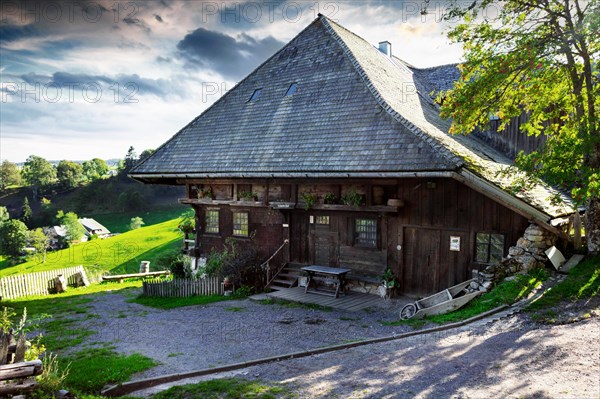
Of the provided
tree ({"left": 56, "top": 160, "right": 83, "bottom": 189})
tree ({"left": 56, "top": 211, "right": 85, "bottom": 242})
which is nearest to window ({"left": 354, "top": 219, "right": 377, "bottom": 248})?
tree ({"left": 56, "top": 211, "right": 85, "bottom": 242})

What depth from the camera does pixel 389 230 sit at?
13141 mm

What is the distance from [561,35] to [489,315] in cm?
696

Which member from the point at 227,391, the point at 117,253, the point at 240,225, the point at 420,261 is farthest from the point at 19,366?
the point at 117,253

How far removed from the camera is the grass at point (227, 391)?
6.03 m

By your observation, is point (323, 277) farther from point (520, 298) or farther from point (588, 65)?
point (588, 65)

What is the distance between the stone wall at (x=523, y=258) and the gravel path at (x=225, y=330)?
2.56 metres

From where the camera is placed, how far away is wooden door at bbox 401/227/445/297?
40.7 ft

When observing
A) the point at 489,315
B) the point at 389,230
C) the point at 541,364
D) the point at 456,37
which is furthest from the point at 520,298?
the point at 456,37

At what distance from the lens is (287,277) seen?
15.3 metres

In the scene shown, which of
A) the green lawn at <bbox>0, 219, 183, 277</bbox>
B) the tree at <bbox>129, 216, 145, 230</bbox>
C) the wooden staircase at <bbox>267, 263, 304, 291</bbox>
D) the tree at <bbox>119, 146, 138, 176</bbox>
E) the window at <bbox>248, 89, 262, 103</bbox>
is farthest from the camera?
the tree at <bbox>119, 146, 138, 176</bbox>

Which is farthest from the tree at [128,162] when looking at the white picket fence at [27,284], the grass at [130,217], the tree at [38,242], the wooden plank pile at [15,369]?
the wooden plank pile at [15,369]

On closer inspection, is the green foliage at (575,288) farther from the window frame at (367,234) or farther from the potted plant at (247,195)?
the potted plant at (247,195)

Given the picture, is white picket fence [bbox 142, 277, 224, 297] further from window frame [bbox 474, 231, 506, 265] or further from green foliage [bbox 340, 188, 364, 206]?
window frame [bbox 474, 231, 506, 265]

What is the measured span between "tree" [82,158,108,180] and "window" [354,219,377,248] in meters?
88.9
